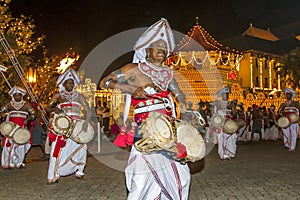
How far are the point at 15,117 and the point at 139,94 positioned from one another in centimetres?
673

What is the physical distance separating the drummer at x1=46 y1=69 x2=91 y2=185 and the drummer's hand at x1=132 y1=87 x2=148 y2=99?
3.59m

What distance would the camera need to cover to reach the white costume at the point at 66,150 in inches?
316

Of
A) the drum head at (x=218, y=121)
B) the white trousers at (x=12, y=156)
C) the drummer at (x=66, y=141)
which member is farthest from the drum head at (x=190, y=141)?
the drum head at (x=218, y=121)

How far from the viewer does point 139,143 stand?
420 centimetres

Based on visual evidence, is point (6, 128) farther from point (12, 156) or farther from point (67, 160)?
point (67, 160)

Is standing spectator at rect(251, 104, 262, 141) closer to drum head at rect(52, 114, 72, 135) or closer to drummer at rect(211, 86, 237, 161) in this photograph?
drummer at rect(211, 86, 237, 161)

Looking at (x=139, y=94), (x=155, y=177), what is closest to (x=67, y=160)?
(x=155, y=177)

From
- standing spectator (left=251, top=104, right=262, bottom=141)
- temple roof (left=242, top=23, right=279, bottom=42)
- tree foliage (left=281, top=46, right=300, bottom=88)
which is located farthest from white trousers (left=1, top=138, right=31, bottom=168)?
temple roof (left=242, top=23, right=279, bottom=42)

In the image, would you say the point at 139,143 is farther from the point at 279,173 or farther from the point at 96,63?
the point at 96,63

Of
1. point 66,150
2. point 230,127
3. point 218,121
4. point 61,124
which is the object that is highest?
point 61,124

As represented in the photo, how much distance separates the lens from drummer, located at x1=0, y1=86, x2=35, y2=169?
10438 mm

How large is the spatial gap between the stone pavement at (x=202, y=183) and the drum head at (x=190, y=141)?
2.37 metres

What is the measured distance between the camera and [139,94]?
174 inches

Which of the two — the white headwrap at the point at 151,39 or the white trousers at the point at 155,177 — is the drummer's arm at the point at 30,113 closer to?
the white headwrap at the point at 151,39
